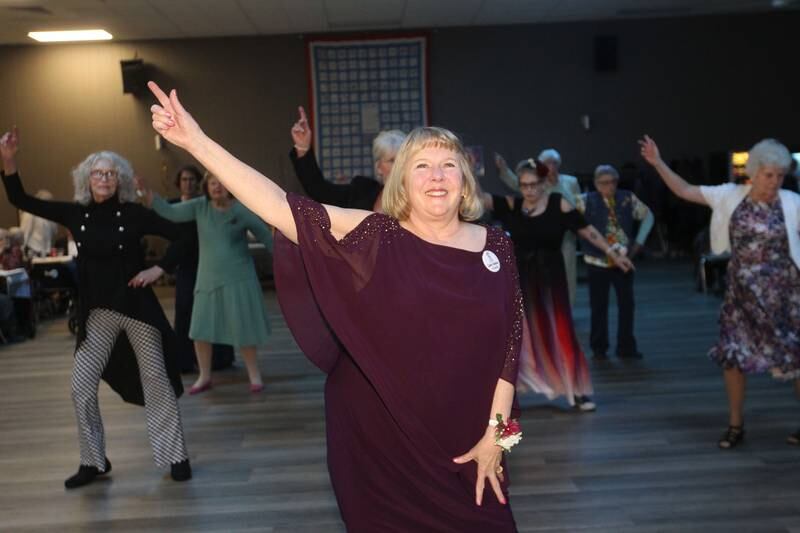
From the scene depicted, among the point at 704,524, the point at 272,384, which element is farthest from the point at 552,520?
the point at 272,384

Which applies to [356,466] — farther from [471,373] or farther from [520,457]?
[520,457]

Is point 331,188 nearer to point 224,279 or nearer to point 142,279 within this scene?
point 142,279

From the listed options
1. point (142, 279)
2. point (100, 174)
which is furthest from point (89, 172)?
point (142, 279)

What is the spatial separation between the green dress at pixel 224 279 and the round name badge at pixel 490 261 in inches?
150

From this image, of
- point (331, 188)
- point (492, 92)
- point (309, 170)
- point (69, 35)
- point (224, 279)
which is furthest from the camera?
point (492, 92)

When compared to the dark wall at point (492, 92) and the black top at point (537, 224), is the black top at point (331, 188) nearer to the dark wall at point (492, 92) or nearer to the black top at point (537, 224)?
the black top at point (537, 224)

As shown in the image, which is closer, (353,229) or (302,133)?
(353,229)

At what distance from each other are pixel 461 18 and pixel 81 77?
17.8ft

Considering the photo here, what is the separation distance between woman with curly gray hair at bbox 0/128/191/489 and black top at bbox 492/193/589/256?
82.2 inches

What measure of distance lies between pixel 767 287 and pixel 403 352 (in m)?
2.68

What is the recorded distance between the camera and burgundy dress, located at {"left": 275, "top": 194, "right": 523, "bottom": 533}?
2.25m

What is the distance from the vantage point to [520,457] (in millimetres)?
4555

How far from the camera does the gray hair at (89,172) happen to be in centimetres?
423

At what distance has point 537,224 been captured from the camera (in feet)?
17.7
